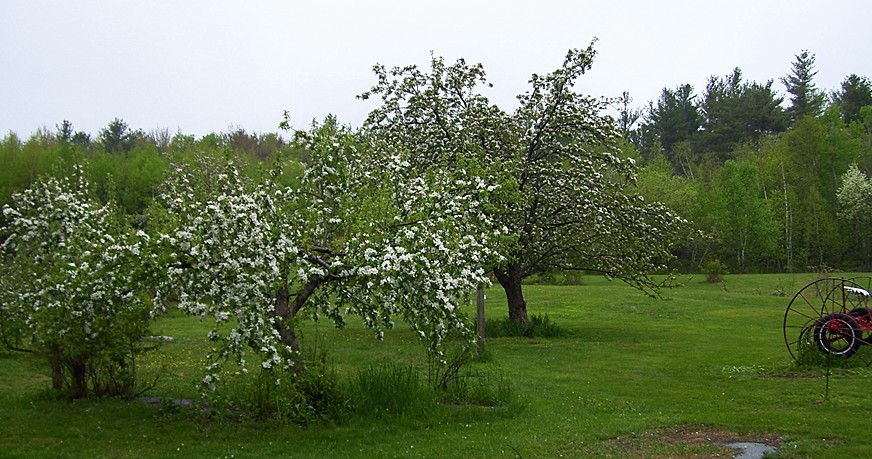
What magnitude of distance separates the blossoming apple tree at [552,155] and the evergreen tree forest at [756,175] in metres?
23.3

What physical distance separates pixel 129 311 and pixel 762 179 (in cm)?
6022

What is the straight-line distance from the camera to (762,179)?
61.9 meters

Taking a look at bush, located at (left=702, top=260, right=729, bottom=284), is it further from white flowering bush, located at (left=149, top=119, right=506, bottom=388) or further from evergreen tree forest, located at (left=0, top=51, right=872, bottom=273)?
white flowering bush, located at (left=149, top=119, right=506, bottom=388)

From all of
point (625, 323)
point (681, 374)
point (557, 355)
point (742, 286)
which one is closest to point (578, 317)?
point (625, 323)

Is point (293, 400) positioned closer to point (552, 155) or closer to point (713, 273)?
point (552, 155)

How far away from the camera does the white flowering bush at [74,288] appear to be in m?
10.4

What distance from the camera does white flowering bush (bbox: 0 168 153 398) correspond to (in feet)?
34.1

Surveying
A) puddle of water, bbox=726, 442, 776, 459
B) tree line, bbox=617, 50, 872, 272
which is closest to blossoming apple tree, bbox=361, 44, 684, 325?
puddle of water, bbox=726, 442, 776, 459

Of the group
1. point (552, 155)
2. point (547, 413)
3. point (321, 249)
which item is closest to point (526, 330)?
point (552, 155)

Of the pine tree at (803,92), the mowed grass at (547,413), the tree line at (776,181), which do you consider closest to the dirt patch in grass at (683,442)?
the mowed grass at (547,413)

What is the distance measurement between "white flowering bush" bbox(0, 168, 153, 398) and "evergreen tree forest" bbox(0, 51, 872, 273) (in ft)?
94.8

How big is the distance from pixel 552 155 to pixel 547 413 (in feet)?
36.9

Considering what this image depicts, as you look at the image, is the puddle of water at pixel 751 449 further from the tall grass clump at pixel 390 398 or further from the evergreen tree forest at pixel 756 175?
the evergreen tree forest at pixel 756 175

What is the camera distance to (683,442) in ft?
32.8
